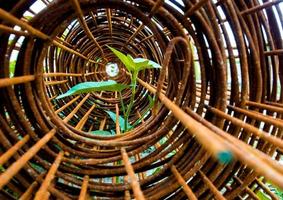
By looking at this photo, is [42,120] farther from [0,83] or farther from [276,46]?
[276,46]

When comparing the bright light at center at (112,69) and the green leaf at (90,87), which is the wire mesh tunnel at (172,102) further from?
the bright light at center at (112,69)

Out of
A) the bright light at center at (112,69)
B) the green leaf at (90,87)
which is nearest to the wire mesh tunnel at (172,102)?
the green leaf at (90,87)

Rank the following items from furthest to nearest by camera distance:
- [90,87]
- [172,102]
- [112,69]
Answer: [112,69] < [90,87] < [172,102]

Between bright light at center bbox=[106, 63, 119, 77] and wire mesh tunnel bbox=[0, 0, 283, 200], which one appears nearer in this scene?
wire mesh tunnel bbox=[0, 0, 283, 200]

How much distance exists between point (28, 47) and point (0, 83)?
4.0 inches

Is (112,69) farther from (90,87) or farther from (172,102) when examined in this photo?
(172,102)

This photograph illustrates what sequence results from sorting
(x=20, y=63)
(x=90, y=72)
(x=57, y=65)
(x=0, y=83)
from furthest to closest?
1. (x=90, y=72)
2. (x=57, y=65)
3. (x=20, y=63)
4. (x=0, y=83)

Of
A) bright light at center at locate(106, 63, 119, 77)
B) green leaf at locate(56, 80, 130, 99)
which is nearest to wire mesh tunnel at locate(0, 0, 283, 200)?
green leaf at locate(56, 80, 130, 99)

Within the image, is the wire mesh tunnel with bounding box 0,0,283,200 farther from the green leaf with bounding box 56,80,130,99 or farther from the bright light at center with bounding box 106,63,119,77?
the bright light at center with bounding box 106,63,119,77

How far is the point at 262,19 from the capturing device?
0.45 m

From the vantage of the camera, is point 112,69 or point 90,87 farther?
point 112,69

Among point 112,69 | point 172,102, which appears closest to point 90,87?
point 172,102

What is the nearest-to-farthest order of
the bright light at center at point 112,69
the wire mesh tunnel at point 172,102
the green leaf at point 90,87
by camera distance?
the wire mesh tunnel at point 172,102 < the green leaf at point 90,87 < the bright light at center at point 112,69

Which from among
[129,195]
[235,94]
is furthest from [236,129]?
[129,195]
